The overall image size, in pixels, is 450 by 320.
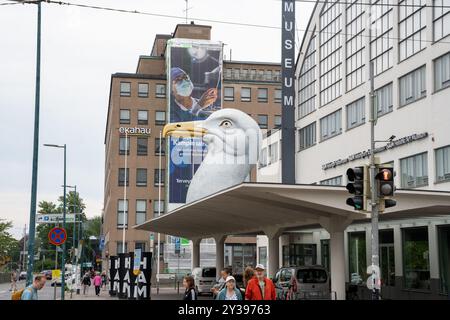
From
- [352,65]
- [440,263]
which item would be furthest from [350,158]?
[440,263]

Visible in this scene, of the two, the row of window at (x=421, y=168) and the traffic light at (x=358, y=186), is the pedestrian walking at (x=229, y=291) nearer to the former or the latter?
the traffic light at (x=358, y=186)

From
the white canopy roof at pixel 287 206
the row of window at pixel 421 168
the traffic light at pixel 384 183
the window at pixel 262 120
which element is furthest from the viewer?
the window at pixel 262 120

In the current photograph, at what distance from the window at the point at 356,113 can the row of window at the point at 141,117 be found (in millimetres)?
44865

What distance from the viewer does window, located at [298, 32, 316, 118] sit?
175 feet

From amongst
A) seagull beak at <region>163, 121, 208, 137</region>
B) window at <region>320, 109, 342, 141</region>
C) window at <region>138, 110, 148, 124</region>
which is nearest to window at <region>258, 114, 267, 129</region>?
window at <region>138, 110, 148, 124</region>

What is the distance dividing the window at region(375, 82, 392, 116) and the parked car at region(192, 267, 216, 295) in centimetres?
1379

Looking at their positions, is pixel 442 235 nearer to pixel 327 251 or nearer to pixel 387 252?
pixel 387 252

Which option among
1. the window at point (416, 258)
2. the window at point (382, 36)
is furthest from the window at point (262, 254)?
the window at point (416, 258)

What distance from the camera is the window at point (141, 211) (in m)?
85.0

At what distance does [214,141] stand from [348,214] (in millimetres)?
14502

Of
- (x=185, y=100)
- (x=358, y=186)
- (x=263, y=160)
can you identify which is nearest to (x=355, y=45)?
(x=263, y=160)

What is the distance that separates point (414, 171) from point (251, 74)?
60404 mm

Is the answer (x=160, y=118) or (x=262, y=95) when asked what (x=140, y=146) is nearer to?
(x=160, y=118)

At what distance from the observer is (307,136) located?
5409cm
